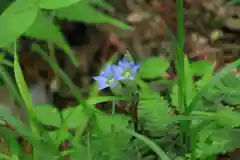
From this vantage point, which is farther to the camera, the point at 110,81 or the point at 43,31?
the point at 43,31

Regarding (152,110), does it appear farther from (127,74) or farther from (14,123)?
(14,123)

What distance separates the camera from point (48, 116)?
0.88 m

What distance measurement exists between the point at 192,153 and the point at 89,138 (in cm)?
16

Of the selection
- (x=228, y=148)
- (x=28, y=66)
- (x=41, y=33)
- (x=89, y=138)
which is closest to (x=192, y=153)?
(x=228, y=148)

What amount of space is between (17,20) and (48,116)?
176 millimetres

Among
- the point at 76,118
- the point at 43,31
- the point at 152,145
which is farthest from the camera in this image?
the point at 43,31

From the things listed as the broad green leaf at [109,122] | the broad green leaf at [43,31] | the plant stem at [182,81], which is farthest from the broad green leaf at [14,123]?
the broad green leaf at [43,31]

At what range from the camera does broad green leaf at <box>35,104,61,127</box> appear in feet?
2.83

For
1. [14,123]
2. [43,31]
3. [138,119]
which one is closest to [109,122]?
[138,119]

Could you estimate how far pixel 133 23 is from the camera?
5.40 feet

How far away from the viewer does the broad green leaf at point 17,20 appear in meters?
0.87

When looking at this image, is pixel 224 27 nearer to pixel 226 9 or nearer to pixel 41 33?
pixel 226 9

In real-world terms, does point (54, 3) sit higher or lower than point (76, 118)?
higher

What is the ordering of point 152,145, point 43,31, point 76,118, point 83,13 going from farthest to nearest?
1. point 83,13
2. point 43,31
3. point 76,118
4. point 152,145
